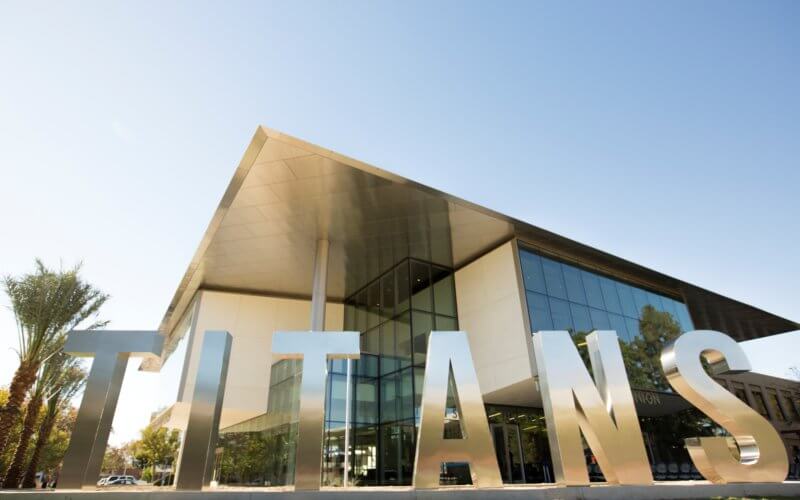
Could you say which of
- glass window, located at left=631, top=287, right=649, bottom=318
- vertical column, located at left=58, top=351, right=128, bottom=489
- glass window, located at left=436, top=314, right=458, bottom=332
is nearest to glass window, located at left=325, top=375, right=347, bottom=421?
glass window, located at left=436, top=314, right=458, bottom=332

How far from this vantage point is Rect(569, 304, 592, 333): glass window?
58.7ft

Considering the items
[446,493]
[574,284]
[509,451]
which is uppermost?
[574,284]

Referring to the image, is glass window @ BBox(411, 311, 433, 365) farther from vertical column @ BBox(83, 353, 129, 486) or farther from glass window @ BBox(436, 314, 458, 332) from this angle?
vertical column @ BBox(83, 353, 129, 486)

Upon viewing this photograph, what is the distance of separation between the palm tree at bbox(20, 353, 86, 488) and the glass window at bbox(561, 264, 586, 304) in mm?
21945

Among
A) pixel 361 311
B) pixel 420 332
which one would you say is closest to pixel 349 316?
pixel 361 311

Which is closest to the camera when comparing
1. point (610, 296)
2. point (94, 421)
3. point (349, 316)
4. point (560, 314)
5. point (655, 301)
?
point (94, 421)

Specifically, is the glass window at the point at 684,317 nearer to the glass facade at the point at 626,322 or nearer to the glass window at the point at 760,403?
the glass facade at the point at 626,322

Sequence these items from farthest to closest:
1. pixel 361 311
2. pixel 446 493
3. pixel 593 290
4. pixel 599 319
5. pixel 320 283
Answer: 1. pixel 361 311
2. pixel 593 290
3. pixel 599 319
4. pixel 320 283
5. pixel 446 493

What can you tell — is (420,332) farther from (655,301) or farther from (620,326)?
(655,301)

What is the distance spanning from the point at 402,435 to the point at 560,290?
8.60 metres

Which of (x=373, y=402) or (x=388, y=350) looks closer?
(x=373, y=402)

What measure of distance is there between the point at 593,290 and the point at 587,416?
12.0 meters

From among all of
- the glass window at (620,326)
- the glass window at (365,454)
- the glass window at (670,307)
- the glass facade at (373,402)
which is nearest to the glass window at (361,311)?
the glass facade at (373,402)

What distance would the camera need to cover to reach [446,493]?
7.50 metres
